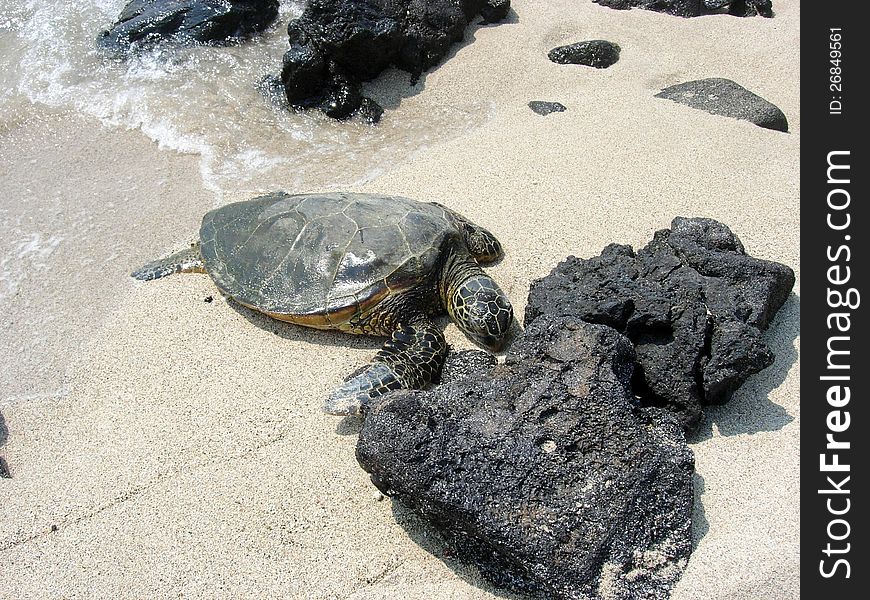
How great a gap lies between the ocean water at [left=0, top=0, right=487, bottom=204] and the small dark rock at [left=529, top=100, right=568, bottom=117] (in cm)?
55

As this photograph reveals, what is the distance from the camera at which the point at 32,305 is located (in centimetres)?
474

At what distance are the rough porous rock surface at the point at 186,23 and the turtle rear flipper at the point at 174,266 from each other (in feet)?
13.7

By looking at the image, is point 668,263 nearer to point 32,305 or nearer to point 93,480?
point 93,480

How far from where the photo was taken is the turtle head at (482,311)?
13.3 feet

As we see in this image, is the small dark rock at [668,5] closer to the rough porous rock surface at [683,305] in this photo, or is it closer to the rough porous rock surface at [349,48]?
the rough porous rock surface at [349,48]

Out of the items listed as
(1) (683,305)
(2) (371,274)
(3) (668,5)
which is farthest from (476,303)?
(3) (668,5)

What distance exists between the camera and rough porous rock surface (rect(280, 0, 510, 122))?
23.2ft

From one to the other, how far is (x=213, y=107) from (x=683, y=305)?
18.0 feet

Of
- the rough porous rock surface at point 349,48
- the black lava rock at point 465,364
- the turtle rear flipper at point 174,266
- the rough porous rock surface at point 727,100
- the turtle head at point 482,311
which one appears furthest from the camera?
the rough porous rock surface at point 349,48

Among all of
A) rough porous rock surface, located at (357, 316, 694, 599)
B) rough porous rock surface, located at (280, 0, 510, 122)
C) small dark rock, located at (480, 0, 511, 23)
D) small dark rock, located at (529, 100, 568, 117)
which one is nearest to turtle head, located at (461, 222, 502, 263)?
rough porous rock surface, located at (357, 316, 694, 599)

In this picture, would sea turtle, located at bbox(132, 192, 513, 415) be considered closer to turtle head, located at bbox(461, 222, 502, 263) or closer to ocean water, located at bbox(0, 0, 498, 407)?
turtle head, located at bbox(461, 222, 502, 263)

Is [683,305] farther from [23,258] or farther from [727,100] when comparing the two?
[23,258]

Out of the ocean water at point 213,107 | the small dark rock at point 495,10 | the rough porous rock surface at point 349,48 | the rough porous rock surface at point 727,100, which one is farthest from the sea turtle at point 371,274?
the small dark rock at point 495,10
